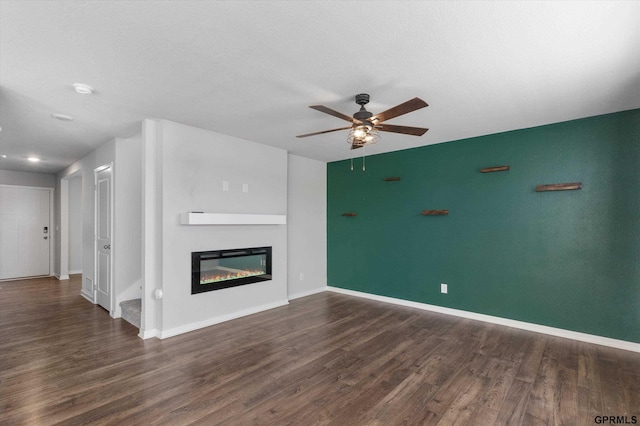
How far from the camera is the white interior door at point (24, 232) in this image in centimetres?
684

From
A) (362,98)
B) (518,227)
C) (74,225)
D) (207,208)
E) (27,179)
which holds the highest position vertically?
(362,98)

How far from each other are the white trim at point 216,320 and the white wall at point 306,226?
67cm

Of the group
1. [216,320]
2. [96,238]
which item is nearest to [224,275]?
[216,320]

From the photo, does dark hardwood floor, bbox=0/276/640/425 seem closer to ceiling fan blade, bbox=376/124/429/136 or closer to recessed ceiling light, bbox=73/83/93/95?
ceiling fan blade, bbox=376/124/429/136

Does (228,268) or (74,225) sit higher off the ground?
(74,225)

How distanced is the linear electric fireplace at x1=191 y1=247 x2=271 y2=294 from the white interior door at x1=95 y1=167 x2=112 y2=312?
1.63 metres

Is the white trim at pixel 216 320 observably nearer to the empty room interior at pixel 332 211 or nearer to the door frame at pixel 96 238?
the empty room interior at pixel 332 211

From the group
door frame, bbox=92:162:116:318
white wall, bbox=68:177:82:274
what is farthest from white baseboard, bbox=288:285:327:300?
white wall, bbox=68:177:82:274

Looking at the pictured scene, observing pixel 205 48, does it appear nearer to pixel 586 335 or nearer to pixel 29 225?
pixel 586 335

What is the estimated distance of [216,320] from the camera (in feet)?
13.2

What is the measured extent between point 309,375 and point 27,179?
8.31 m

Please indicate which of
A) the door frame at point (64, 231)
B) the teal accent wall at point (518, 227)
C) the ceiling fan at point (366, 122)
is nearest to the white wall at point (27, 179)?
the door frame at point (64, 231)

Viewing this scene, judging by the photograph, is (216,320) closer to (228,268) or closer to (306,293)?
(228,268)

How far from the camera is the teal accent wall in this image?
3346 mm
